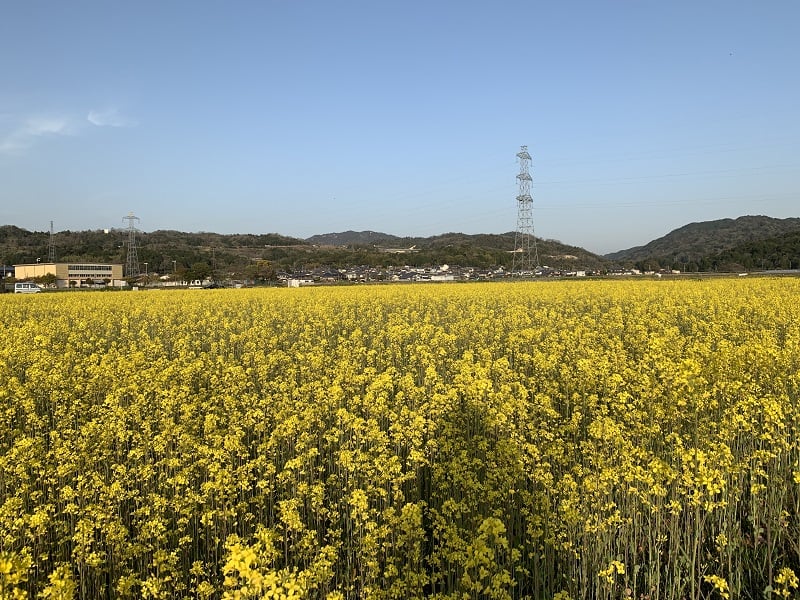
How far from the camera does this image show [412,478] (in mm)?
6023

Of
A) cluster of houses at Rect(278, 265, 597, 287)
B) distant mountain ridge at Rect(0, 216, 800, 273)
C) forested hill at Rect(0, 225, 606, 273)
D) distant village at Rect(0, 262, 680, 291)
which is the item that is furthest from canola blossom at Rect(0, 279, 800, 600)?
forested hill at Rect(0, 225, 606, 273)

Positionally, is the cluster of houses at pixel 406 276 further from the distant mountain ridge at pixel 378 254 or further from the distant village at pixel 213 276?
the distant mountain ridge at pixel 378 254

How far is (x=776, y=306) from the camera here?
1745 centimetres

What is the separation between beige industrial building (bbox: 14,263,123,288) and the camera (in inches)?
3922

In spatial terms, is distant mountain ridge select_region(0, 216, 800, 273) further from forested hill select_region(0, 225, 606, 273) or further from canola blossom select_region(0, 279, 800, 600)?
canola blossom select_region(0, 279, 800, 600)

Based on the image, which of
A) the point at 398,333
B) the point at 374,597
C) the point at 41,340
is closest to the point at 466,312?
the point at 398,333

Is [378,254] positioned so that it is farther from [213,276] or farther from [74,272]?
[74,272]

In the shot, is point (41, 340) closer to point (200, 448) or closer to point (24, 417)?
point (24, 417)

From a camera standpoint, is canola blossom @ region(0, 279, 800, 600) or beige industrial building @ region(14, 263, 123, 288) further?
beige industrial building @ region(14, 263, 123, 288)

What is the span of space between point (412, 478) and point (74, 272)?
126914 mm

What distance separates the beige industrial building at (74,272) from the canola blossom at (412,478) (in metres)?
99.9

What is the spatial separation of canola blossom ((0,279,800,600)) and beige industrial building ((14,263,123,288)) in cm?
9991

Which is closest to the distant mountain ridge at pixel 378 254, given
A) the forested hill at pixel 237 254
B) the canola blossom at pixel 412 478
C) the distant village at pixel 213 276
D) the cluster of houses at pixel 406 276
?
the forested hill at pixel 237 254

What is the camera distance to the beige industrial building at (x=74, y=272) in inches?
3922
